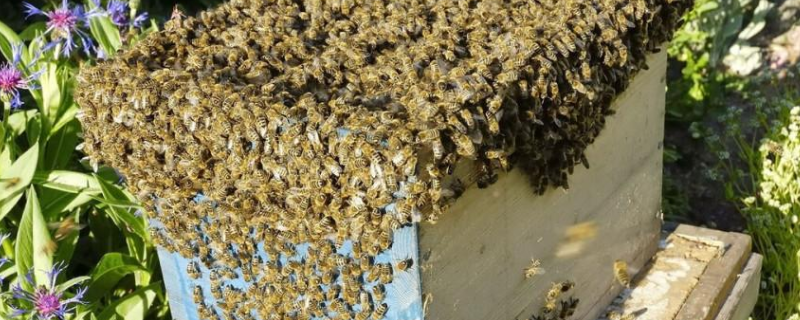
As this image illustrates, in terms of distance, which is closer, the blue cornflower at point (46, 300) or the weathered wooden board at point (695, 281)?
the blue cornflower at point (46, 300)

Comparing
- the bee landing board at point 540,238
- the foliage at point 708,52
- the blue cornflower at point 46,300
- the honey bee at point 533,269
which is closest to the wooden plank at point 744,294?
the bee landing board at point 540,238

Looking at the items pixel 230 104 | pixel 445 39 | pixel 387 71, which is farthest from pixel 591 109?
pixel 230 104

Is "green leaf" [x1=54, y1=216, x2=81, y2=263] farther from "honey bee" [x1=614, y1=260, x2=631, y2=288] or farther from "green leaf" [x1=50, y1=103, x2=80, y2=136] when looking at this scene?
"honey bee" [x1=614, y1=260, x2=631, y2=288]

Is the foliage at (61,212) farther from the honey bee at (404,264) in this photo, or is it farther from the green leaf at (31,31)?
the honey bee at (404,264)

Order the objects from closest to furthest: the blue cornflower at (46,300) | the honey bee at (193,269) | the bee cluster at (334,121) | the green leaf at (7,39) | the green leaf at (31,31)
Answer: the bee cluster at (334,121) → the honey bee at (193,269) → the blue cornflower at (46,300) → the green leaf at (7,39) → the green leaf at (31,31)

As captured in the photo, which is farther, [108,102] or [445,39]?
[445,39]

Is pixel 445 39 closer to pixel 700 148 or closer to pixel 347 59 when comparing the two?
pixel 347 59

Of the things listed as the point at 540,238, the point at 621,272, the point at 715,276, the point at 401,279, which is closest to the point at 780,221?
the point at 715,276
